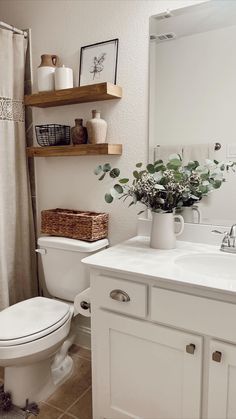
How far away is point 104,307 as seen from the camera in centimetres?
130

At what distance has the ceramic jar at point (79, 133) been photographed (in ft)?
5.82

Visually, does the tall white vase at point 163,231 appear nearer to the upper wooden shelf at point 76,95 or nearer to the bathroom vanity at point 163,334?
the bathroom vanity at point 163,334

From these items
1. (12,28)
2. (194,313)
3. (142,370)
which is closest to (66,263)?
(142,370)

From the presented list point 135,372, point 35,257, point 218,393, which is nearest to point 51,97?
point 35,257

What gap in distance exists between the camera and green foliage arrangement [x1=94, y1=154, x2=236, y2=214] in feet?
4.62

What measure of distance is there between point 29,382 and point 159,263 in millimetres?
938

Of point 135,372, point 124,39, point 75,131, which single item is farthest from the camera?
point 75,131

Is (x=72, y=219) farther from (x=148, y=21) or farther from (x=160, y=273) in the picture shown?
(x=148, y=21)

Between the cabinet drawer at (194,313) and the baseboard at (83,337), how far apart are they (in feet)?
3.31

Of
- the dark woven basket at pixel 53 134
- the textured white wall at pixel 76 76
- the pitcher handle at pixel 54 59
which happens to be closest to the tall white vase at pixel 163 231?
the textured white wall at pixel 76 76

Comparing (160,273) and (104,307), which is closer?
(160,273)

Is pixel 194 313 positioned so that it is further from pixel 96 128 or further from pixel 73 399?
pixel 96 128

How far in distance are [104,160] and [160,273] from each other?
34.6 inches

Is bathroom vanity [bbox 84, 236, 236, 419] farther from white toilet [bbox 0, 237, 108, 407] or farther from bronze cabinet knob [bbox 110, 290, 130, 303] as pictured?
white toilet [bbox 0, 237, 108, 407]
